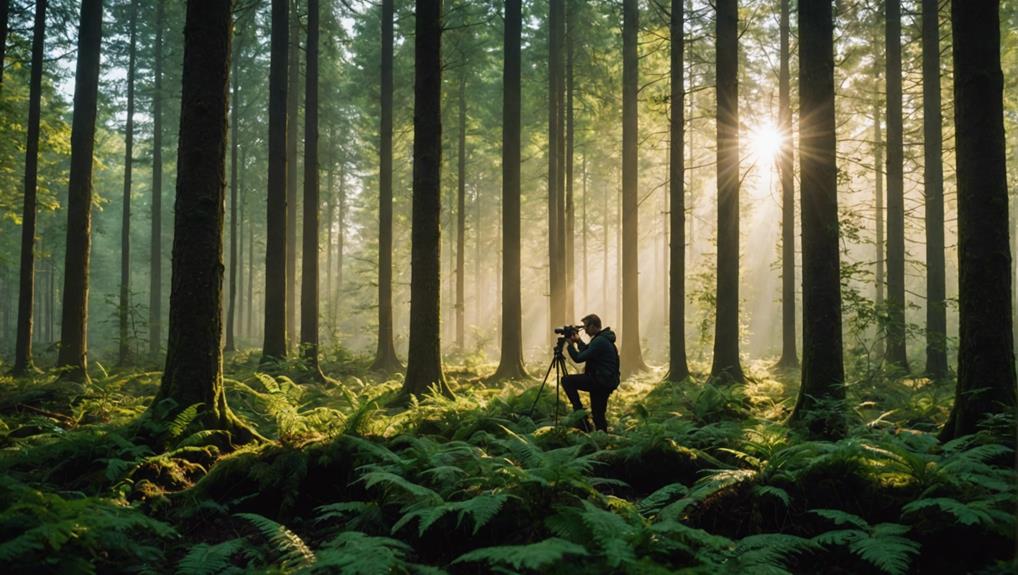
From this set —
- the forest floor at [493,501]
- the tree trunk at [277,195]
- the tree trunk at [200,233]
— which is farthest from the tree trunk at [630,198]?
the tree trunk at [200,233]

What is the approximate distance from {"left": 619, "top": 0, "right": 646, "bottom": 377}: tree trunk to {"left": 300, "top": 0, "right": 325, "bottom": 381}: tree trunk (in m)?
9.76

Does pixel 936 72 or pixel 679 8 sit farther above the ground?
pixel 679 8

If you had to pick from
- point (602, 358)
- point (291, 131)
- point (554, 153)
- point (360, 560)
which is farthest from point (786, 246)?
point (291, 131)

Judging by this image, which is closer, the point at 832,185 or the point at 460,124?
the point at 832,185

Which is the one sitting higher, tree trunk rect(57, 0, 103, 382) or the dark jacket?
tree trunk rect(57, 0, 103, 382)

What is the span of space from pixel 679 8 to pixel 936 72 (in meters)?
6.95

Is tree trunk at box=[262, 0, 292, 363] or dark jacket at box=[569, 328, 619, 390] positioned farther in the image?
tree trunk at box=[262, 0, 292, 363]

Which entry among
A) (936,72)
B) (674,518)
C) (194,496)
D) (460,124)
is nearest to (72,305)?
(194,496)

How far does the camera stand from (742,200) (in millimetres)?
29219

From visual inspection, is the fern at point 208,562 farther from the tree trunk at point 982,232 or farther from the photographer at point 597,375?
the tree trunk at point 982,232

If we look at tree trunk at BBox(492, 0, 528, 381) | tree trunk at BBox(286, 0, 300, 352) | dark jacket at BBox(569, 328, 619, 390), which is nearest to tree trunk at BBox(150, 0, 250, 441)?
dark jacket at BBox(569, 328, 619, 390)

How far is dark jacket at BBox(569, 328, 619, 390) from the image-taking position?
316 inches

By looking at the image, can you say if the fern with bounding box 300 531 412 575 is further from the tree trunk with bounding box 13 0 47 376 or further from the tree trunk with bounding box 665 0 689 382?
the tree trunk with bounding box 13 0 47 376

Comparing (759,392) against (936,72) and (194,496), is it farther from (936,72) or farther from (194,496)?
(194,496)
